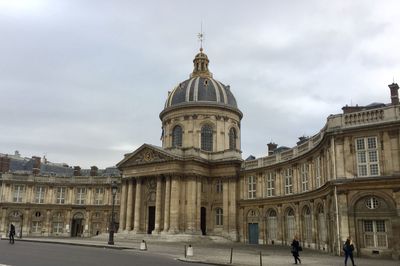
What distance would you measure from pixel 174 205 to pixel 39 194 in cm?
2763

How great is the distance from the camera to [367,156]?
1109 inches

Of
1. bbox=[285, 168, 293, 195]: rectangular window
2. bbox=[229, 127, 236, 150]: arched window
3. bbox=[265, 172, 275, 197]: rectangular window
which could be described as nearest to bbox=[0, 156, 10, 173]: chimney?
bbox=[229, 127, 236, 150]: arched window

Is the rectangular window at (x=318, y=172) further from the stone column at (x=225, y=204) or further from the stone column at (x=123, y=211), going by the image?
the stone column at (x=123, y=211)

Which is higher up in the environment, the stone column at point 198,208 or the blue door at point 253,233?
the stone column at point 198,208

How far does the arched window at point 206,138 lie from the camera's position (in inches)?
2201

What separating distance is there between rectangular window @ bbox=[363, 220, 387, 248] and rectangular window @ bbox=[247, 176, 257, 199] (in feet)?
71.9

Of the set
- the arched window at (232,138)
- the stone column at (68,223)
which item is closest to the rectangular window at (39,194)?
the stone column at (68,223)

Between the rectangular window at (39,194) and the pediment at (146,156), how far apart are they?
18.4m

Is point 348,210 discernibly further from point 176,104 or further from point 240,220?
point 176,104

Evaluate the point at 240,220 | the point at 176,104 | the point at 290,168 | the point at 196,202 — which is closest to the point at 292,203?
the point at 290,168

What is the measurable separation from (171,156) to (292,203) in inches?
603

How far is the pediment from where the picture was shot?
50.3 meters

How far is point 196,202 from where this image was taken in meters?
49.8

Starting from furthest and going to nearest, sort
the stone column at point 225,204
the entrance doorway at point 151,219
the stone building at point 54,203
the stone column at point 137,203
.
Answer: the stone building at point 54,203 → the entrance doorway at point 151,219 → the stone column at point 137,203 → the stone column at point 225,204
